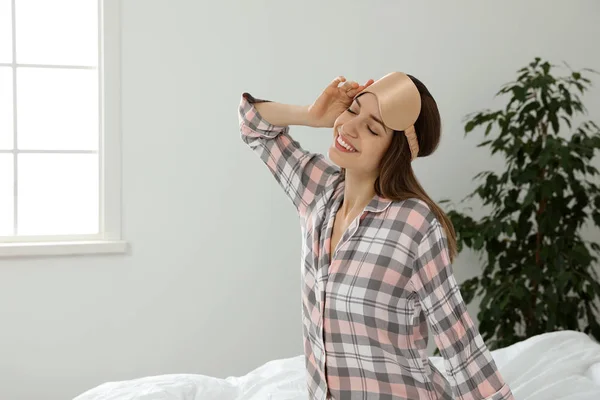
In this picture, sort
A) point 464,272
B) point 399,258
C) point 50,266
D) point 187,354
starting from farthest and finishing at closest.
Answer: point 464,272 < point 187,354 < point 50,266 < point 399,258

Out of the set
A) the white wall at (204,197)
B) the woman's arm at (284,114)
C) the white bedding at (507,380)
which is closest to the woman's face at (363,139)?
the woman's arm at (284,114)

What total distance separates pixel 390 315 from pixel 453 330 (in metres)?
0.13

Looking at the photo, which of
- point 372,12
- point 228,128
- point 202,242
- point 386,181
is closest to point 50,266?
point 202,242

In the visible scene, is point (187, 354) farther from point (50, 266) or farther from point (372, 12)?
point (372, 12)

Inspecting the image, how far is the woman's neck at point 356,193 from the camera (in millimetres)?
1500

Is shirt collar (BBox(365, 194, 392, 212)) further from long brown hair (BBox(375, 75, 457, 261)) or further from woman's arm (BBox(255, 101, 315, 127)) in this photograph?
woman's arm (BBox(255, 101, 315, 127))

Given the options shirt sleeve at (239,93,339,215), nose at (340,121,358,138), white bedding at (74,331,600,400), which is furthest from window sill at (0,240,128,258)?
nose at (340,121,358,138)

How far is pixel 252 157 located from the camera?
10.7 feet

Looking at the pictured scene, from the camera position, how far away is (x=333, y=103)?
154cm

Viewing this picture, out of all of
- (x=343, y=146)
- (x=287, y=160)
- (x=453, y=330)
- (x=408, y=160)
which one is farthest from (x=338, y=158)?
(x=453, y=330)

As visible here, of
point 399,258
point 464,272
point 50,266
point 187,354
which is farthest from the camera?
point 464,272

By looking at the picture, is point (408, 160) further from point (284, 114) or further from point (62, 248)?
point (62, 248)

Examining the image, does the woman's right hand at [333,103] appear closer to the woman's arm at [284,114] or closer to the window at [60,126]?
the woman's arm at [284,114]

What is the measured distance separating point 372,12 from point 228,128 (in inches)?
32.9
